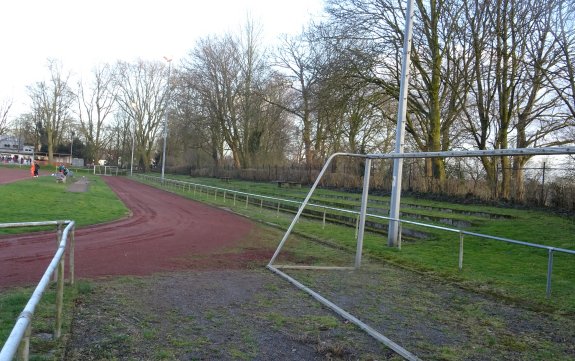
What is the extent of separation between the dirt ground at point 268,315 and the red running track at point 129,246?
0.23ft

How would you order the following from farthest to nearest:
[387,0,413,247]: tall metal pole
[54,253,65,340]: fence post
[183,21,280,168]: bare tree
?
[183,21,280,168]: bare tree < [387,0,413,247]: tall metal pole < [54,253,65,340]: fence post

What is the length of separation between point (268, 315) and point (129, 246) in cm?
585

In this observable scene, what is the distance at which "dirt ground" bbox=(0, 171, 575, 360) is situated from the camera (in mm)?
4527

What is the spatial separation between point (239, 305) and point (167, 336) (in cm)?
142

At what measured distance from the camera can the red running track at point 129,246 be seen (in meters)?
7.94

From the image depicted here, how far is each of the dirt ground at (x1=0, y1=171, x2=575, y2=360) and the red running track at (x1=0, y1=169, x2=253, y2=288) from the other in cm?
7

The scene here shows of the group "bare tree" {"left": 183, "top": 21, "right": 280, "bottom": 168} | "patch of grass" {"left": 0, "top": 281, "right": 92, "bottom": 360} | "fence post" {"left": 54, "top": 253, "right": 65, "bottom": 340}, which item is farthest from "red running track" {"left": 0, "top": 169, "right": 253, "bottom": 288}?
"bare tree" {"left": 183, "top": 21, "right": 280, "bottom": 168}

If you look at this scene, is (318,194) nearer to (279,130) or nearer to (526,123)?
(526,123)

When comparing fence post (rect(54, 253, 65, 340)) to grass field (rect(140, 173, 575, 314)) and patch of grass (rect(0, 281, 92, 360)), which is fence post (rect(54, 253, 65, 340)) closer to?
patch of grass (rect(0, 281, 92, 360))

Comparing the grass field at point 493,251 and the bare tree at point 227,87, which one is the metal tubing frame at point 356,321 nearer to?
the grass field at point 493,251

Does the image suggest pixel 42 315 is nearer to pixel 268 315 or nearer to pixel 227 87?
pixel 268 315

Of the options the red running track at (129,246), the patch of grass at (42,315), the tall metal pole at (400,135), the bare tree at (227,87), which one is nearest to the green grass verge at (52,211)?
the red running track at (129,246)

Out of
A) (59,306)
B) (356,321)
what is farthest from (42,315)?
(356,321)

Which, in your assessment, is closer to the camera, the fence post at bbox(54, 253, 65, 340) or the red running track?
the fence post at bbox(54, 253, 65, 340)
